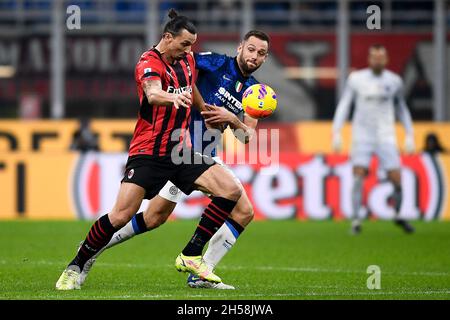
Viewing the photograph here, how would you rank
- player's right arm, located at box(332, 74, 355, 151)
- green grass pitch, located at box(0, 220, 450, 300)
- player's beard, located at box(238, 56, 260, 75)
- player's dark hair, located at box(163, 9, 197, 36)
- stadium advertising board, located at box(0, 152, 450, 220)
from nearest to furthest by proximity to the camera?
green grass pitch, located at box(0, 220, 450, 300) < player's dark hair, located at box(163, 9, 197, 36) < player's beard, located at box(238, 56, 260, 75) < player's right arm, located at box(332, 74, 355, 151) < stadium advertising board, located at box(0, 152, 450, 220)

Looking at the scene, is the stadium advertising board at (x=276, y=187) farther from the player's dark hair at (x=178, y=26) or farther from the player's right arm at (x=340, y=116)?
the player's dark hair at (x=178, y=26)

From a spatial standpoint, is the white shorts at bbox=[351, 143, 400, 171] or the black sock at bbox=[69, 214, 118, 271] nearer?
the black sock at bbox=[69, 214, 118, 271]

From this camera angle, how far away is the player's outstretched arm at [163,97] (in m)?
8.13

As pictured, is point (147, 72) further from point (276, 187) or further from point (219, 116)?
point (276, 187)

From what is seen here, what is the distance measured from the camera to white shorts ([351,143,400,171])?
599 inches

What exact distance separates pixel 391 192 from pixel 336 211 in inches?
35.4

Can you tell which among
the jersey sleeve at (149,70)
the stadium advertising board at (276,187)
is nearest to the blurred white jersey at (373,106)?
the stadium advertising board at (276,187)

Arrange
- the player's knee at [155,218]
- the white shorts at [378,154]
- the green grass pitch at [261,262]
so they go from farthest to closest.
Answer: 1. the white shorts at [378,154]
2. the player's knee at [155,218]
3. the green grass pitch at [261,262]

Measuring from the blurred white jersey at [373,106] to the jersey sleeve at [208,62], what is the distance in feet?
19.8

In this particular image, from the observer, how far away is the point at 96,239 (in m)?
8.55

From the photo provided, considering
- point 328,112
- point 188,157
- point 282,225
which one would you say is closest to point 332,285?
point 188,157

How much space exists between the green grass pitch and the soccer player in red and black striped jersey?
299 mm

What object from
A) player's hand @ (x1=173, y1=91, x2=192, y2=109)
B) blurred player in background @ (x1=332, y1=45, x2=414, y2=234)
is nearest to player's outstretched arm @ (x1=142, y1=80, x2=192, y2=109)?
player's hand @ (x1=173, y1=91, x2=192, y2=109)

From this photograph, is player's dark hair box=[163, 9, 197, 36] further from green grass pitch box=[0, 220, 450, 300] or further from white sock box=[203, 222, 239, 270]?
green grass pitch box=[0, 220, 450, 300]
